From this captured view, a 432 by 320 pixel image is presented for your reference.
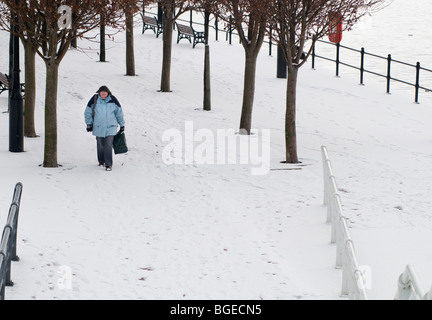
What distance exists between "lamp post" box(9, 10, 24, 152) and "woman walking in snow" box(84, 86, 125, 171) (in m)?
1.59

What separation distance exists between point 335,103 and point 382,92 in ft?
8.01

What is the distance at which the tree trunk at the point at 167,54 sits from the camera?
2133cm

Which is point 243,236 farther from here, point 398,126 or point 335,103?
point 335,103

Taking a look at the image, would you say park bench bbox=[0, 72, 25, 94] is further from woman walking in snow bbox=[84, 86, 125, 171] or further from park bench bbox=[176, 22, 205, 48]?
park bench bbox=[176, 22, 205, 48]

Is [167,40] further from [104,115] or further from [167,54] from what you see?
[104,115]

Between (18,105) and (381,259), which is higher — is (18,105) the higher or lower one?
the higher one

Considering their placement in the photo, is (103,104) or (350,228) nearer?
(350,228)

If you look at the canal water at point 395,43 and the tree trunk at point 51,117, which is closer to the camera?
the tree trunk at point 51,117

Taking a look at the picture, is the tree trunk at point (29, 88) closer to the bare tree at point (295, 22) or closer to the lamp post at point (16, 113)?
the lamp post at point (16, 113)

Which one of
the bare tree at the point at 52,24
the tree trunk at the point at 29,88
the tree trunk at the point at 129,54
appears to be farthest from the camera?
the tree trunk at the point at 129,54

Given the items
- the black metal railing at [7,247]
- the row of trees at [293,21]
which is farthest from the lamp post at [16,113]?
the black metal railing at [7,247]

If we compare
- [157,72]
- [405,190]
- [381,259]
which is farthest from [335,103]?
[381,259]

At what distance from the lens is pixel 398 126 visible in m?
19.0

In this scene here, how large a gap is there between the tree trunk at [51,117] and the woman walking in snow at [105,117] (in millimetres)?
704
